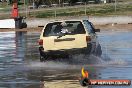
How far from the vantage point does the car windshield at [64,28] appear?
2009cm

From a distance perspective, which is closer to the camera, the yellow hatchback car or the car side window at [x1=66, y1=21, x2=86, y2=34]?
the yellow hatchback car

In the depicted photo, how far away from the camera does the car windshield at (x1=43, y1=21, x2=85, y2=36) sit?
2009 cm

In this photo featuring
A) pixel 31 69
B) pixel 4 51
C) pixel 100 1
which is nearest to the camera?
pixel 31 69

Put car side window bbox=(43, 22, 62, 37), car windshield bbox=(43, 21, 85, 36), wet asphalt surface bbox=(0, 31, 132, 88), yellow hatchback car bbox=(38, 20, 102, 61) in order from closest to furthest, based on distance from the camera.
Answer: wet asphalt surface bbox=(0, 31, 132, 88) < yellow hatchback car bbox=(38, 20, 102, 61) < car windshield bbox=(43, 21, 85, 36) < car side window bbox=(43, 22, 62, 37)

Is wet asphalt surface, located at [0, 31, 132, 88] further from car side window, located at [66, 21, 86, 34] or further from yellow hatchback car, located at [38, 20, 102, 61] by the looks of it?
car side window, located at [66, 21, 86, 34]

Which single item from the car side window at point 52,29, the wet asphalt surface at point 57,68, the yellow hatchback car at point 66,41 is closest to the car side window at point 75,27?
the yellow hatchback car at point 66,41

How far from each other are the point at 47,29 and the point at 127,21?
2630 cm

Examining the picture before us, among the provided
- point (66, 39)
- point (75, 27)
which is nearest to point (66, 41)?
point (66, 39)

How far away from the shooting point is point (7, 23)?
151ft

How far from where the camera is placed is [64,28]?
804 inches

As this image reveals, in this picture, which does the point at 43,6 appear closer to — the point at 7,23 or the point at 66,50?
the point at 7,23

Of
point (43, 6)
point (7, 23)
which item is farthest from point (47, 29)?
point (43, 6)

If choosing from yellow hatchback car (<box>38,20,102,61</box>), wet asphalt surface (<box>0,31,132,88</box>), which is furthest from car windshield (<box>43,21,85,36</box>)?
wet asphalt surface (<box>0,31,132,88</box>)

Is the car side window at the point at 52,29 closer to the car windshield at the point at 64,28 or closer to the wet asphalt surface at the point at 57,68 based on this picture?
the car windshield at the point at 64,28
